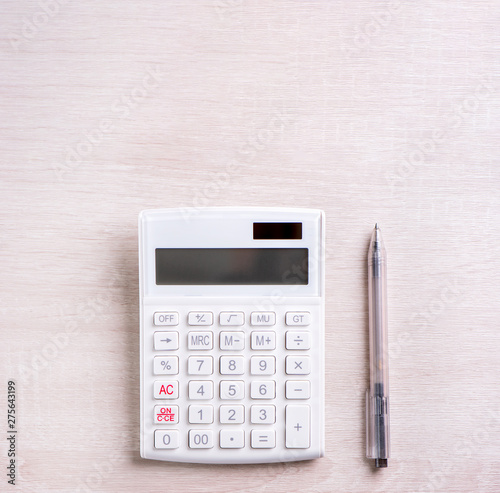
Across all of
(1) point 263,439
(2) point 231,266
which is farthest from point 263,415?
(2) point 231,266

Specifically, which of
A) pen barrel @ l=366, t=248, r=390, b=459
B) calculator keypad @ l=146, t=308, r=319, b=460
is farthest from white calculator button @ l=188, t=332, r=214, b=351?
pen barrel @ l=366, t=248, r=390, b=459

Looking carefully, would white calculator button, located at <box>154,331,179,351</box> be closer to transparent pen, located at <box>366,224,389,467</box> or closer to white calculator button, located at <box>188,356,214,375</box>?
white calculator button, located at <box>188,356,214,375</box>

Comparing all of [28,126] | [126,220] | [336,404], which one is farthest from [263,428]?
[28,126]

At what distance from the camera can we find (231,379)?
344mm

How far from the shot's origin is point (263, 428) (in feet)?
1.13

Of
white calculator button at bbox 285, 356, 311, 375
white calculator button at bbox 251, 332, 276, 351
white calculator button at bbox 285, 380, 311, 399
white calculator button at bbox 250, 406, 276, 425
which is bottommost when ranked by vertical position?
white calculator button at bbox 250, 406, 276, 425

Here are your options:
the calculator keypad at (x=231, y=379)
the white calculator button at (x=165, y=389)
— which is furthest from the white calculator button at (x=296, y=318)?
the white calculator button at (x=165, y=389)

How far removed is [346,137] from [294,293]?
5.5 inches

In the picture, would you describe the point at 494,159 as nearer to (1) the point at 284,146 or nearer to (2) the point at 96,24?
(1) the point at 284,146

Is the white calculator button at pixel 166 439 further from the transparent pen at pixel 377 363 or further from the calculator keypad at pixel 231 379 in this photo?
the transparent pen at pixel 377 363

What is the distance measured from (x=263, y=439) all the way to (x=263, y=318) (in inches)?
3.7

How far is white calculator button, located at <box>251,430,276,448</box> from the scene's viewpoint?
1.12ft

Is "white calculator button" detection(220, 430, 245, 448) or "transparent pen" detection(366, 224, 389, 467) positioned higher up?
"transparent pen" detection(366, 224, 389, 467)

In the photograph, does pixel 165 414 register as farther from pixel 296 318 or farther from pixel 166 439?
pixel 296 318
